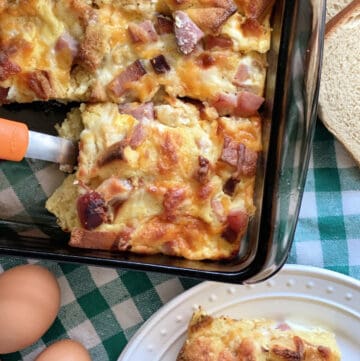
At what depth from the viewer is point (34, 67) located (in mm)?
2215

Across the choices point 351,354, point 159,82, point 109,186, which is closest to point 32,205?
point 109,186

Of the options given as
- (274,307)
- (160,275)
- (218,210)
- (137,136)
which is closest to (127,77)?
(137,136)

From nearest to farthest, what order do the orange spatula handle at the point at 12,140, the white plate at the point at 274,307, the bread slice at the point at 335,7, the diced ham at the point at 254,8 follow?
the orange spatula handle at the point at 12,140 < the diced ham at the point at 254,8 < the white plate at the point at 274,307 < the bread slice at the point at 335,7

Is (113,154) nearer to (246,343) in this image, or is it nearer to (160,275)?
(160,275)

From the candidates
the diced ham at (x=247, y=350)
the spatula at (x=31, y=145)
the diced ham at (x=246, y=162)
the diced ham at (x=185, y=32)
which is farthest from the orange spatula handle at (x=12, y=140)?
the diced ham at (x=247, y=350)

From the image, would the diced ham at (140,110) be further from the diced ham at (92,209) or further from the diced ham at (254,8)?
the diced ham at (254,8)

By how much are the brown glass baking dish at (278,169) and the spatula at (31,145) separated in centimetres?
31

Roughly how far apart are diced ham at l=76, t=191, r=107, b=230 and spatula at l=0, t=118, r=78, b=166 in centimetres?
21

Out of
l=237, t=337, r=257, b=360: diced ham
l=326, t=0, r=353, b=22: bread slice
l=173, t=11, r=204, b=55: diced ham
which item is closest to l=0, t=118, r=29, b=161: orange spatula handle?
l=173, t=11, r=204, b=55: diced ham

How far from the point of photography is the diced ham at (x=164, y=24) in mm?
2207

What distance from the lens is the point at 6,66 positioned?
2.19 metres

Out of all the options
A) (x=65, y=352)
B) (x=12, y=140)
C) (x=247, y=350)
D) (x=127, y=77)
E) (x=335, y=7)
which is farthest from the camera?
(x=335, y=7)

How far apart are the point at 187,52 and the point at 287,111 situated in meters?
0.38

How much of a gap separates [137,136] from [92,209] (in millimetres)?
283
